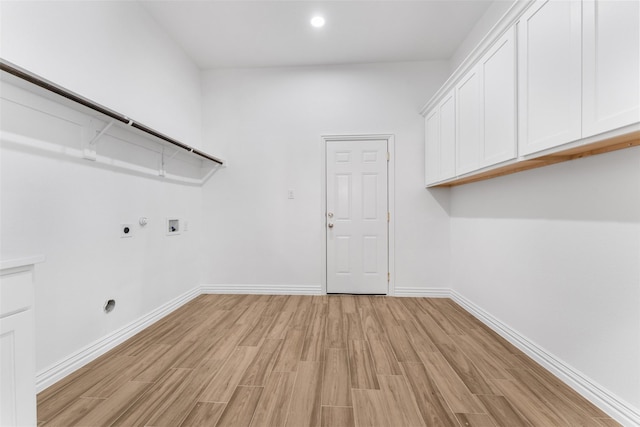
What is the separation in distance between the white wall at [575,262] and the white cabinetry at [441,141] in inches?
18.5

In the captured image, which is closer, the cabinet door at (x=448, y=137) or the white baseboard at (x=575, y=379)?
the white baseboard at (x=575, y=379)

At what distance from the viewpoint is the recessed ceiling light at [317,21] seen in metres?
2.54

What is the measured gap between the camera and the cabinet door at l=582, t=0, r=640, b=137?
1014 millimetres

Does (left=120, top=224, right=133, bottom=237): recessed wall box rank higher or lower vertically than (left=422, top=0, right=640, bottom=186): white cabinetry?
lower

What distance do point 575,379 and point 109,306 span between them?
3.16m

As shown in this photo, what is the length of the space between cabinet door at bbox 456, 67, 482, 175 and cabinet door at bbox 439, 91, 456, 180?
0.26 feet

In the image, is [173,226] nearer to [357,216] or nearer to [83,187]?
[83,187]

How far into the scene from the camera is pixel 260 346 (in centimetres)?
202

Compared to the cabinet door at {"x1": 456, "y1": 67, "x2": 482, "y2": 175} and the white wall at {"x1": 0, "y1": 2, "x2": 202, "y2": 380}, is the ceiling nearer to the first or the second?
the white wall at {"x1": 0, "y1": 2, "x2": 202, "y2": 380}

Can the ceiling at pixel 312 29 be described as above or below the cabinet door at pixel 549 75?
above

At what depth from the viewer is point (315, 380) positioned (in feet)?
5.22

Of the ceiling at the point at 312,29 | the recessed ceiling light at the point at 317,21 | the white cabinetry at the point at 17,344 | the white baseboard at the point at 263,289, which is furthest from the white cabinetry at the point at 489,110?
the white cabinetry at the point at 17,344

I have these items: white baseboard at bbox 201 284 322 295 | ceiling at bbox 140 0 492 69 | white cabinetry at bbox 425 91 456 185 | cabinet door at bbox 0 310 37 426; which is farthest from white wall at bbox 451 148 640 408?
cabinet door at bbox 0 310 37 426

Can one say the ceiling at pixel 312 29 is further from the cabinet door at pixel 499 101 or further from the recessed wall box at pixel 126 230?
the recessed wall box at pixel 126 230
